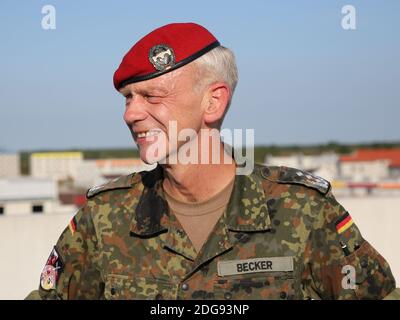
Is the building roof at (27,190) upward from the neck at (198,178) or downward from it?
upward

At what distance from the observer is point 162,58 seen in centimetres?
232

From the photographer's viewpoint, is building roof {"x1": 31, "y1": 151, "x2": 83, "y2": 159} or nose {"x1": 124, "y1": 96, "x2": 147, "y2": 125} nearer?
nose {"x1": 124, "y1": 96, "x2": 147, "y2": 125}

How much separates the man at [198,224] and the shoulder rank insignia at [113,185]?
54 millimetres

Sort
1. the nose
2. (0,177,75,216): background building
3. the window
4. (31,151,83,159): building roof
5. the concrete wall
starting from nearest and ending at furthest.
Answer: the nose
the concrete wall
(0,177,75,216): background building
the window
(31,151,83,159): building roof

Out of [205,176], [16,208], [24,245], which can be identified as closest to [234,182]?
[205,176]

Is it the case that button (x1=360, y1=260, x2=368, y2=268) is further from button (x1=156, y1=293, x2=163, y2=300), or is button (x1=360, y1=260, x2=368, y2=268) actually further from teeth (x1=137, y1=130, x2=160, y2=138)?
teeth (x1=137, y1=130, x2=160, y2=138)

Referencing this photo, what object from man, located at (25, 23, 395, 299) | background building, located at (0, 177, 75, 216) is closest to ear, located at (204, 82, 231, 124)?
man, located at (25, 23, 395, 299)

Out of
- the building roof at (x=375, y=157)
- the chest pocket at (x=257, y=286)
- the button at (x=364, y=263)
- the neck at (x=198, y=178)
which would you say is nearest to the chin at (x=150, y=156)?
the neck at (x=198, y=178)

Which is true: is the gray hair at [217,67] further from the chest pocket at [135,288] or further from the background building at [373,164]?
the background building at [373,164]

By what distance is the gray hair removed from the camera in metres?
2.36

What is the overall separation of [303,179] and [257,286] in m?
0.45

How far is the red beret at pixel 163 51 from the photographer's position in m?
2.33

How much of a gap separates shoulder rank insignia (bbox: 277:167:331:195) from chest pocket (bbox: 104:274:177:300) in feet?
2.00

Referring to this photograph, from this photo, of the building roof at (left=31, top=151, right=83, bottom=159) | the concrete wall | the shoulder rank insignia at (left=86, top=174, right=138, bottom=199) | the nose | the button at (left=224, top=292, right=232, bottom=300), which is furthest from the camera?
the building roof at (left=31, top=151, right=83, bottom=159)
